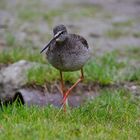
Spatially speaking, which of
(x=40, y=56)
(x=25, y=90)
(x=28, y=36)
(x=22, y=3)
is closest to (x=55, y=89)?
(x=25, y=90)

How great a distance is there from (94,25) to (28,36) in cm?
174

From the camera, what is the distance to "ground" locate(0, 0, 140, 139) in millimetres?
6120

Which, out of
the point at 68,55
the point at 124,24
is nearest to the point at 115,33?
the point at 124,24

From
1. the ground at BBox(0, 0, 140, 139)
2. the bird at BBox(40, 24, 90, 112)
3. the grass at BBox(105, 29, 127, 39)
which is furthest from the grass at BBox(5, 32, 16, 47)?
the bird at BBox(40, 24, 90, 112)

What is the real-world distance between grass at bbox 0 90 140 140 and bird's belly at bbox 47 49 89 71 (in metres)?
0.49

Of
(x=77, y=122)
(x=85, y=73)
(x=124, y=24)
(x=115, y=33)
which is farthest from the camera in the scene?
(x=124, y=24)

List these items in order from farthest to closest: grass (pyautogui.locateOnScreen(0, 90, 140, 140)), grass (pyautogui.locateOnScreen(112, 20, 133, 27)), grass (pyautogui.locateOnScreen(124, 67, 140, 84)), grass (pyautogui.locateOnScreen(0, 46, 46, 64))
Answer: grass (pyautogui.locateOnScreen(112, 20, 133, 27)) < grass (pyautogui.locateOnScreen(0, 46, 46, 64)) < grass (pyautogui.locateOnScreen(124, 67, 140, 84)) < grass (pyautogui.locateOnScreen(0, 90, 140, 140))

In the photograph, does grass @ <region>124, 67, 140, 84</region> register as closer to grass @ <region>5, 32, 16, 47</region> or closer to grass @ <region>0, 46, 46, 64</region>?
grass @ <region>0, 46, 46, 64</region>

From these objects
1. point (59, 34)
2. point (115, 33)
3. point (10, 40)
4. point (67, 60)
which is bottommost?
point (115, 33)

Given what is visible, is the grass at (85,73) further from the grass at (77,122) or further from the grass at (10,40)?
the grass at (10,40)

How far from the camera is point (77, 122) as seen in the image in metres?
6.37

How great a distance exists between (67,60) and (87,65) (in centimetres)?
228

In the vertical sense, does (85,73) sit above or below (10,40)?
below

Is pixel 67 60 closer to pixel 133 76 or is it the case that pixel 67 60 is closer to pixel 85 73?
pixel 85 73
